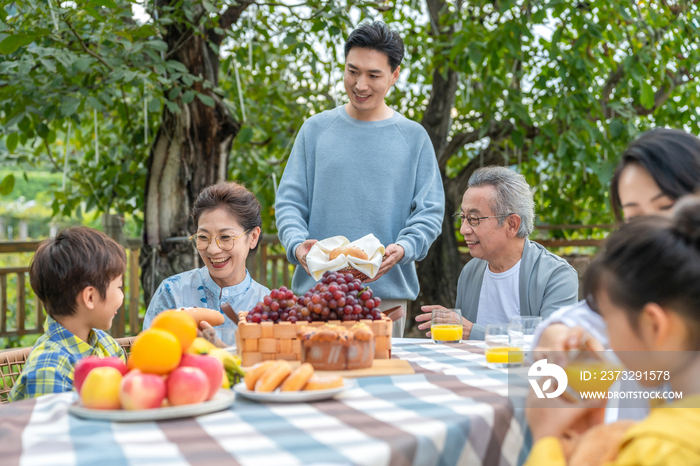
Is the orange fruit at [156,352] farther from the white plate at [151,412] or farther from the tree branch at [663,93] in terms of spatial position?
the tree branch at [663,93]

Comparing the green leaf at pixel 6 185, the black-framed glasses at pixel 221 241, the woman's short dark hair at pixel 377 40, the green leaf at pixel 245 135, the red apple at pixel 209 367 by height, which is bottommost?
the red apple at pixel 209 367

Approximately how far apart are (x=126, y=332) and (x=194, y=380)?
16.3 ft

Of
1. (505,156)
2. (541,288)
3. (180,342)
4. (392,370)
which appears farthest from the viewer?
(505,156)

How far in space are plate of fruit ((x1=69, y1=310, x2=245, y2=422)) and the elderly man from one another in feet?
5.00

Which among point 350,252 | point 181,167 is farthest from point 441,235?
point 350,252

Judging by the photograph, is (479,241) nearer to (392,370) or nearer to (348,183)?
(348,183)

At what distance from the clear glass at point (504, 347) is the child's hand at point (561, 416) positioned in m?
0.42

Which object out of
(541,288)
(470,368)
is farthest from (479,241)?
(470,368)

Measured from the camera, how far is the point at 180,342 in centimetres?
116

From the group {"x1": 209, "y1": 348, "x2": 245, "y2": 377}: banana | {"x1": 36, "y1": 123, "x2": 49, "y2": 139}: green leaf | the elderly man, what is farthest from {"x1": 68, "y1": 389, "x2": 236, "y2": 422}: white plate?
{"x1": 36, "y1": 123, "x2": 49, "y2": 139}: green leaf

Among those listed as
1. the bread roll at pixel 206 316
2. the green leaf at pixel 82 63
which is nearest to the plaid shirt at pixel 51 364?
the bread roll at pixel 206 316

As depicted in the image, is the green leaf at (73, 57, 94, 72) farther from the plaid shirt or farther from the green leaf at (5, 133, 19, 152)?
the plaid shirt

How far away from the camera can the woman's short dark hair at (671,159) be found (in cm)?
138

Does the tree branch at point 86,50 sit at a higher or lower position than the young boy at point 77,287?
higher
